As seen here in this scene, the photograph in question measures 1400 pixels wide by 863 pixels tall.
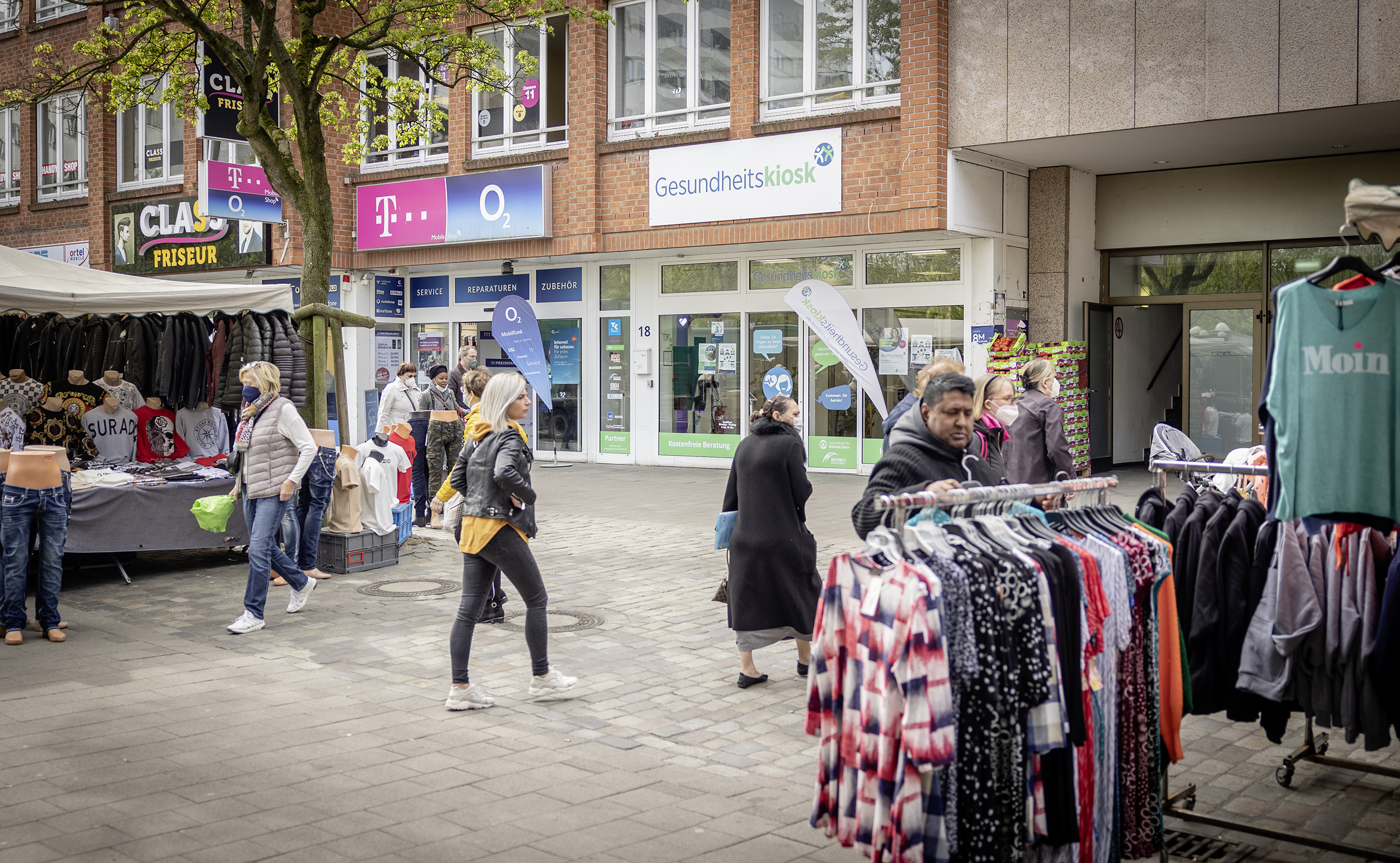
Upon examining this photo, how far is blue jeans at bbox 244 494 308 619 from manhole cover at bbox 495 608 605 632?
5.29 feet

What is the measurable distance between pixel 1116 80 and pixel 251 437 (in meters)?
10.5

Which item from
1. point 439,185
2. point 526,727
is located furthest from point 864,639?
point 439,185

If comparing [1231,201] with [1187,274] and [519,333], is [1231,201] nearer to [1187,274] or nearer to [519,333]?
[1187,274]

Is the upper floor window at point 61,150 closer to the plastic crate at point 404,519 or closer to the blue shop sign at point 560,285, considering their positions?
the blue shop sign at point 560,285

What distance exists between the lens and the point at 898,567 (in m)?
3.52

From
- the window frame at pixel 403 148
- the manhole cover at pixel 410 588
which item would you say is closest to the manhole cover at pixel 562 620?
the manhole cover at pixel 410 588

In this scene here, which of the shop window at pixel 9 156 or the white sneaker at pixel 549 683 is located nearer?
the white sneaker at pixel 549 683

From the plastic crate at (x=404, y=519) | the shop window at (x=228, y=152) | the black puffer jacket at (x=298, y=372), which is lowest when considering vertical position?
the plastic crate at (x=404, y=519)

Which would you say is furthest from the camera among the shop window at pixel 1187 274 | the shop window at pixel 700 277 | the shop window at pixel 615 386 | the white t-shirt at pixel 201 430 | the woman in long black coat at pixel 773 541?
the shop window at pixel 615 386

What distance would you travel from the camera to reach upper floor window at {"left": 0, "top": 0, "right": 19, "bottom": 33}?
26031mm

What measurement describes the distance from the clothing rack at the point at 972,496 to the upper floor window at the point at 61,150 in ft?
84.9

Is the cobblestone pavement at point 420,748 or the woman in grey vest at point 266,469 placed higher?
the woman in grey vest at point 266,469

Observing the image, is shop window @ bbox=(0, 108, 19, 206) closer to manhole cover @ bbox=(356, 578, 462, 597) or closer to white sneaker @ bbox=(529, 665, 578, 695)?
manhole cover @ bbox=(356, 578, 462, 597)

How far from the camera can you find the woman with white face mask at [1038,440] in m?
8.49
